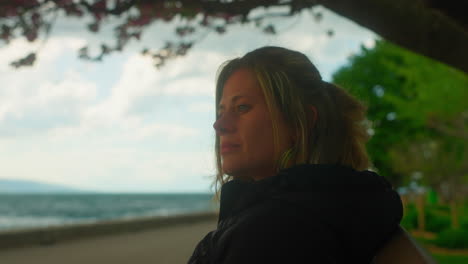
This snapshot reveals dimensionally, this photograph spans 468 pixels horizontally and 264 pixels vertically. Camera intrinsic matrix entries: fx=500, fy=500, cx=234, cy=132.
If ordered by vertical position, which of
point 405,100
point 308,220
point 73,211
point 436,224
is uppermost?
point 308,220

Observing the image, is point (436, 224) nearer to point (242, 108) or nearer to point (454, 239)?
point (454, 239)

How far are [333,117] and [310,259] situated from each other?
0.63m

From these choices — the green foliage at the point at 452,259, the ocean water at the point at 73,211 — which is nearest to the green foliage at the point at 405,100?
the green foliage at the point at 452,259

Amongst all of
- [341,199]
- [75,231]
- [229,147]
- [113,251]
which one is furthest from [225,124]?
[75,231]

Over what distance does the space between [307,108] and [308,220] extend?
1.76ft

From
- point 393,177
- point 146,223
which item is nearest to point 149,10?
point 146,223

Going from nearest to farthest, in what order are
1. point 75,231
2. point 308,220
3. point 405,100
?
point 308,220 → point 75,231 → point 405,100

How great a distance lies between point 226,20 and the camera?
498cm

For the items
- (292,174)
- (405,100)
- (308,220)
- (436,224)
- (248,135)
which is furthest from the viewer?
(405,100)

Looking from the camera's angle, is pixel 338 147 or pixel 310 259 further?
pixel 338 147

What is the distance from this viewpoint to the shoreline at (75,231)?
8828mm

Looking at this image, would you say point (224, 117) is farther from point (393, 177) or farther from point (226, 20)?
point (393, 177)

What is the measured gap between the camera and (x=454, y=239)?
13391 mm

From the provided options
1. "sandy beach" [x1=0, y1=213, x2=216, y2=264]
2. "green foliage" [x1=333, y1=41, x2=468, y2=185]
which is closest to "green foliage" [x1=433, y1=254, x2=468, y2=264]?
"green foliage" [x1=333, y1=41, x2=468, y2=185]
